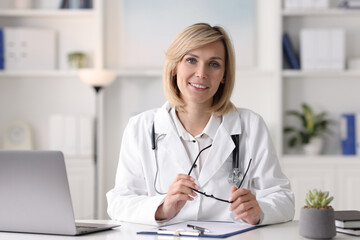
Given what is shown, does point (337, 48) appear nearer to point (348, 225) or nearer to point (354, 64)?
point (354, 64)

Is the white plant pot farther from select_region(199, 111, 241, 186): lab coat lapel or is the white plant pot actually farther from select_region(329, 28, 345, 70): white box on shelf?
select_region(199, 111, 241, 186): lab coat lapel

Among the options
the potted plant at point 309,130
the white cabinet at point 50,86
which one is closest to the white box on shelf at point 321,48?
the potted plant at point 309,130

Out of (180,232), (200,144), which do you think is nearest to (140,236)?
(180,232)

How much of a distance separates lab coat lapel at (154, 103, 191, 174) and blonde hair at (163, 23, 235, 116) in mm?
101

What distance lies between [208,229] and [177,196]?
166mm

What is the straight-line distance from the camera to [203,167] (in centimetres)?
234

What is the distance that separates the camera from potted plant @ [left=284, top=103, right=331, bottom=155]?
15.3ft

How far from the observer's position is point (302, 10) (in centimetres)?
461

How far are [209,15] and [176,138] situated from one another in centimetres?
263

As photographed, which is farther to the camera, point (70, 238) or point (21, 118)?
point (21, 118)

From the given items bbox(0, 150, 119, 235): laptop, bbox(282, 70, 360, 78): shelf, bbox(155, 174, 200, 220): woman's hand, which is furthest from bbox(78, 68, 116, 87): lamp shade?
bbox(0, 150, 119, 235): laptop

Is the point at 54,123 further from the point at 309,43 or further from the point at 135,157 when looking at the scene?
the point at 135,157

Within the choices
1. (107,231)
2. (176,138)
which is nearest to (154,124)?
(176,138)

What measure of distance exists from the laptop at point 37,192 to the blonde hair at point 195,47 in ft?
2.58
